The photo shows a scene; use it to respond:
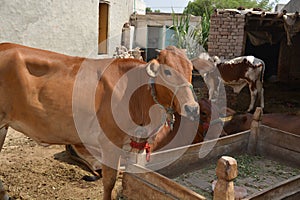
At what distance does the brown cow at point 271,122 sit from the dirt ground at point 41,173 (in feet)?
6.33

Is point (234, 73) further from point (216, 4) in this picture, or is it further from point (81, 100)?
point (216, 4)

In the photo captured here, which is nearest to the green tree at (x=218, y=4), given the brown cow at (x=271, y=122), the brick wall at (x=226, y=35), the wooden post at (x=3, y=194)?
the brick wall at (x=226, y=35)

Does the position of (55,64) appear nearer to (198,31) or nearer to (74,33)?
(74,33)

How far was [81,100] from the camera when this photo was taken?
291cm

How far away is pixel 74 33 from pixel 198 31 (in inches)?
196

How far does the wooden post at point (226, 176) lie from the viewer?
70.7 inches

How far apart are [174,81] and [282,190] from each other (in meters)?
1.14

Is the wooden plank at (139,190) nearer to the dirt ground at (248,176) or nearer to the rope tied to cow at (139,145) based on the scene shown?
the rope tied to cow at (139,145)

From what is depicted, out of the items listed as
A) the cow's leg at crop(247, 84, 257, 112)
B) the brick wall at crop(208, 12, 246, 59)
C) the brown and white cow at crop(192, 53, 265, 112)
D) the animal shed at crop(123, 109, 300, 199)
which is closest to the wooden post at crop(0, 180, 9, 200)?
the animal shed at crop(123, 109, 300, 199)

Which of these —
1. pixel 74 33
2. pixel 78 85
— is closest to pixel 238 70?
pixel 74 33

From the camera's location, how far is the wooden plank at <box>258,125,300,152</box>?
3779 mm

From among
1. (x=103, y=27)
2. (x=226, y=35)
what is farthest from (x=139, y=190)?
(x=103, y=27)

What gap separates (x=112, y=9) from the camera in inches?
463

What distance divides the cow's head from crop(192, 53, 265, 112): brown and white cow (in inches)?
186
